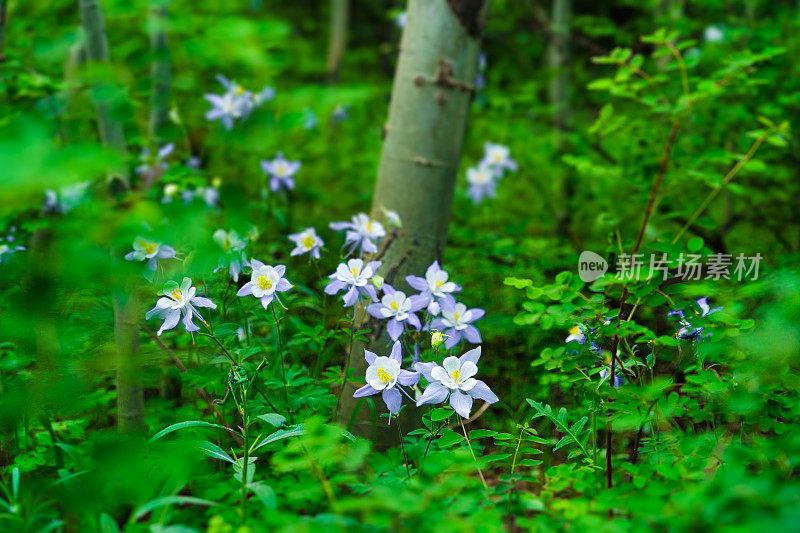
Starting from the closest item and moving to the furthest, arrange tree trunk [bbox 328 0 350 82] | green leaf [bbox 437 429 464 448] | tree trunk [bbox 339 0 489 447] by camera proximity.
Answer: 1. green leaf [bbox 437 429 464 448]
2. tree trunk [bbox 339 0 489 447]
3. tree trunk [bbox 328 0 350 82]

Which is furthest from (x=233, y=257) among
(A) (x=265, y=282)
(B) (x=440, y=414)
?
(B) (x=440, y=414)

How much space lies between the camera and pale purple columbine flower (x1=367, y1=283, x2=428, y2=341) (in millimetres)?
1467

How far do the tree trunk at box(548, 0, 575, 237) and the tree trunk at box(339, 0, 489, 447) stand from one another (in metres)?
1.70

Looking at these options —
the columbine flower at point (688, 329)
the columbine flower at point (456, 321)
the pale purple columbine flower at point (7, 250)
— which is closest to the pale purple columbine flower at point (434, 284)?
the columbine flower at point (456, 321)

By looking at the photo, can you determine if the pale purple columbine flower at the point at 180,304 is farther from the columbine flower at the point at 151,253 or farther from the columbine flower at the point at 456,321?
the columbine flower at the point at 456,321

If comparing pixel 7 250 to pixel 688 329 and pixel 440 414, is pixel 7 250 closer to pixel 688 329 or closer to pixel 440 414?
pixel 440 414

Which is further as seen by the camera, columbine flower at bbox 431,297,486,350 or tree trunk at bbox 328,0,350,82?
tree trunk at bbox 328,0,350,82

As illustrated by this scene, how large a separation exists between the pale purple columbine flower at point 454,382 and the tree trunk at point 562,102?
8.38ft

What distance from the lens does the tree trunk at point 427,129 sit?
6.36ft

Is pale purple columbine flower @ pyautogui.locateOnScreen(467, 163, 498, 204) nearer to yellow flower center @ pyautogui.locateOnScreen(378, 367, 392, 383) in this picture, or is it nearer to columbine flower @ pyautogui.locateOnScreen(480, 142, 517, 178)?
columbine flower @ pyautogui.locateOnScreen(480, 142, 517, 178)

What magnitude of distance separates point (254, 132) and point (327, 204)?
2.83 meters

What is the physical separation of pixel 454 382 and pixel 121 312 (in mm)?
770

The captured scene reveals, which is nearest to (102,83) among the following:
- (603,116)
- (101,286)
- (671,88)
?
(101,286)

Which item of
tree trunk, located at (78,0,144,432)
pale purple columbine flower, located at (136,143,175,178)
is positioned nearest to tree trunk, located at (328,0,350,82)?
pale purple columbine flower, located at (136,143,175,178)
